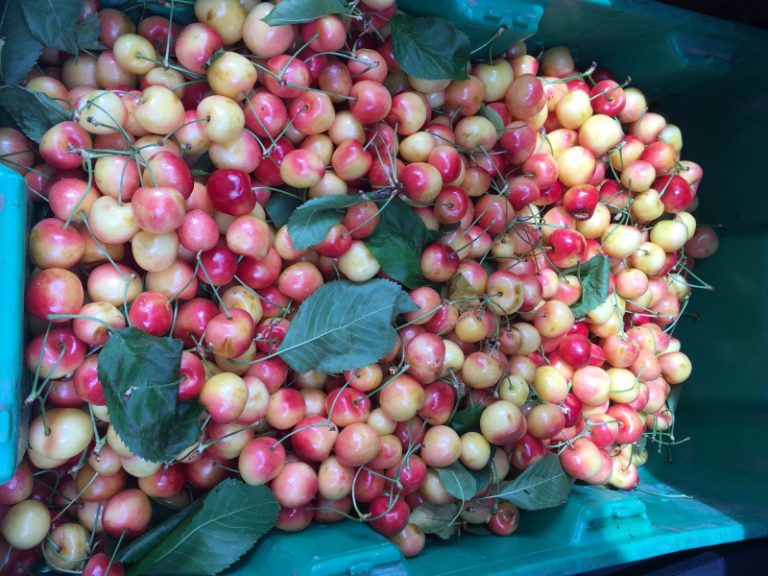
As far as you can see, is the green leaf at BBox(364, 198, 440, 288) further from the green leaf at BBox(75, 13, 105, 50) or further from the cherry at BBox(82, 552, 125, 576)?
the cherry at BBox(82, 552, 125, 576)

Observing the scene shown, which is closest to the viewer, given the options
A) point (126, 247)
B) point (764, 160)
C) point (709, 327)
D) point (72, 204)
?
point (72, 204)

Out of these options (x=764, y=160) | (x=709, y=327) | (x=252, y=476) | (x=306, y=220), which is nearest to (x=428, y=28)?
(x=306, y=220)

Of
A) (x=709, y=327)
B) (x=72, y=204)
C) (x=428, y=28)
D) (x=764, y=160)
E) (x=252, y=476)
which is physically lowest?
(x=709, y=327)

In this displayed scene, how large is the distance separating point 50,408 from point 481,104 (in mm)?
1259

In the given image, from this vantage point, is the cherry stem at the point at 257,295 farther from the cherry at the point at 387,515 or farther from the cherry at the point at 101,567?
the cherry at the point at 101,567

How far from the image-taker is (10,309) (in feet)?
3.42

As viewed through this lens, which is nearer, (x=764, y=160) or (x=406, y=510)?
(x=406, y=510)

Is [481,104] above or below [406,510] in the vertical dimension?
above

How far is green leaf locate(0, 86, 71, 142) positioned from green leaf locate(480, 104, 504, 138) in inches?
39.8

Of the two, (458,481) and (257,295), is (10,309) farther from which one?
(458,481)

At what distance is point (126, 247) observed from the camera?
1.33 metres

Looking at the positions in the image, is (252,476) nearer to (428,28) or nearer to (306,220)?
(306,220)

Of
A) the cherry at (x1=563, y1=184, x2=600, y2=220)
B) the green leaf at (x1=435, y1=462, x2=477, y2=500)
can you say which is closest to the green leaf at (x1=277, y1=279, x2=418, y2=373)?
the green leaf at (x1=435, y1=462, x2=477, y2=500)

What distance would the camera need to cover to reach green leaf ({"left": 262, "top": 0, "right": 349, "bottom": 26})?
4.15ft
